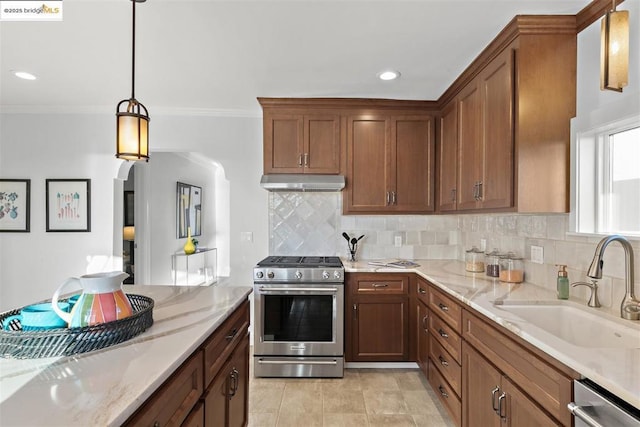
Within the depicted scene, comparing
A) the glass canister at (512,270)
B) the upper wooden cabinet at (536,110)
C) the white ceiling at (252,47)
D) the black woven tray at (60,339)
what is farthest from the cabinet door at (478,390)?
the white ceiling at (252,47)

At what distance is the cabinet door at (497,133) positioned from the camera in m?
1.90

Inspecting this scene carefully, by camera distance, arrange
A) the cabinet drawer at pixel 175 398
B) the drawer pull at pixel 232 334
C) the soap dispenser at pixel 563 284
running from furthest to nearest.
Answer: the soap dispenser at pixel 563 284
the drawer pull at pixel 232 334
the cabinet drawer at pixel 175 398

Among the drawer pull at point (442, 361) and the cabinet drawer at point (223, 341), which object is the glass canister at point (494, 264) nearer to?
the drawer pull at point (442, 361)

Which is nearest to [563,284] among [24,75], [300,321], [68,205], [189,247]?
[300,321]

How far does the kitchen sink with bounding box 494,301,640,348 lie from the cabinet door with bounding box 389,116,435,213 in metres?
1.61

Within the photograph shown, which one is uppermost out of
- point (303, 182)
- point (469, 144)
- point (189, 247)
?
point (469, 144)

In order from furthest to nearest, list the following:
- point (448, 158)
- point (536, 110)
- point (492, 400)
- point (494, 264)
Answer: point (448, 158), point (494, 264), point (536, 110), point (492, 400)

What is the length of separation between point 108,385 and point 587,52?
2561 millimetres

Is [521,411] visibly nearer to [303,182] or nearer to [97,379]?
[97,379]

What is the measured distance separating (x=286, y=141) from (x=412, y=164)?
1251mm

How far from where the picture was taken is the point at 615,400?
0.90 meters

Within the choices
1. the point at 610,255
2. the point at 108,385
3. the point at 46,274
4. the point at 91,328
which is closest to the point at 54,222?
the point at 46,274

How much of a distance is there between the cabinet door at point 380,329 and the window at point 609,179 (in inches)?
58.0

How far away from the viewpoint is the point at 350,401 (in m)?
2.42
